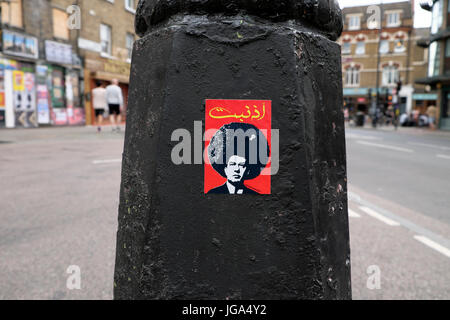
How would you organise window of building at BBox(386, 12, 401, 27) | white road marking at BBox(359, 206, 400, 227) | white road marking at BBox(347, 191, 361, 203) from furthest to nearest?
window of building at BBox(386, 12, 401, 27) → white road marking at BBox(347, 191, 361, 203) → white road marking at BBox(359, 206, 400, 227)

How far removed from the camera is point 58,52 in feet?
53.0

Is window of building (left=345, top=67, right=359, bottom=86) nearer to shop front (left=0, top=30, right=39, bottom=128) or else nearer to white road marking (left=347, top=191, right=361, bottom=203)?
shop front (left=0, top=30, right=39, bottom=128)

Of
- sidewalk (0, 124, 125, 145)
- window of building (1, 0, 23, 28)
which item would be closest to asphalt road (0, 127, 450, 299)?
sidewalk (0, 124, 125, 145)

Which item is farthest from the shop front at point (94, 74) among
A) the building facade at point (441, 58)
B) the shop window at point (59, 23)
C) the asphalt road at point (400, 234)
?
the building facade at point (441, 58)

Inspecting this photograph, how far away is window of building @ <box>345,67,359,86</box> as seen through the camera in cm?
4194

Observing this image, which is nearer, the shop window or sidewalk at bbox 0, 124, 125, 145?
sidewalk at bbox 0, 124, 125, 145

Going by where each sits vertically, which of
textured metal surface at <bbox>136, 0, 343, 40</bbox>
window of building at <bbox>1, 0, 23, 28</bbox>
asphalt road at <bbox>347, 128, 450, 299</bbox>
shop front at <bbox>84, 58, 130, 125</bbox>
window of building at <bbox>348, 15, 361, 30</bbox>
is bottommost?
asphalt road at <bbox>347, 128, 450, 299</bbox>

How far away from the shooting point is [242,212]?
0.97m

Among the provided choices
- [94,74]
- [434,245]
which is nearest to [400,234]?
[434,245]

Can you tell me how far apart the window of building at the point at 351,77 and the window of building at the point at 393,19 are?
19.3ft

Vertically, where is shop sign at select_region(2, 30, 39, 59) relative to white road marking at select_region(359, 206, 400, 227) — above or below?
above

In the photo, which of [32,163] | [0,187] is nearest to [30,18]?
[32,163]

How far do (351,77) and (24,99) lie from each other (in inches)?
1427

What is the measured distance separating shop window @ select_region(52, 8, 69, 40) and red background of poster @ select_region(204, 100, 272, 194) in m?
17.4
